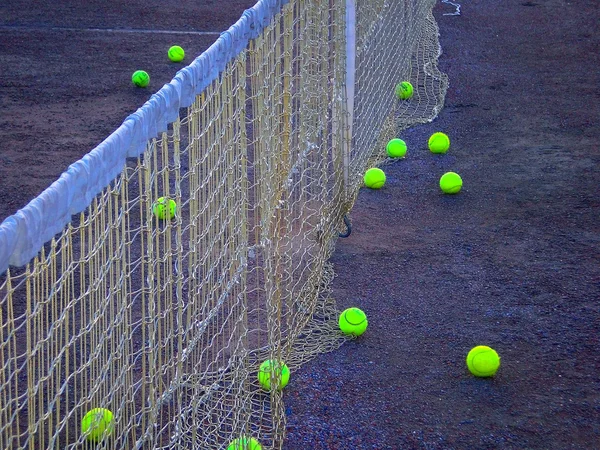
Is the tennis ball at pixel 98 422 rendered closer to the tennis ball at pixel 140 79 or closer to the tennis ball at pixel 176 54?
the tennis ball at pixel 140 79

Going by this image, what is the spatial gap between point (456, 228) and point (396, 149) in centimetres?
153

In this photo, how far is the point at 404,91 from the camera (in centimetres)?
918

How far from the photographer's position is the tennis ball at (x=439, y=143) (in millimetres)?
7902

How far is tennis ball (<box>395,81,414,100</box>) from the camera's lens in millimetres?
9133

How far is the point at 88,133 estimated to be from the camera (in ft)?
26.4

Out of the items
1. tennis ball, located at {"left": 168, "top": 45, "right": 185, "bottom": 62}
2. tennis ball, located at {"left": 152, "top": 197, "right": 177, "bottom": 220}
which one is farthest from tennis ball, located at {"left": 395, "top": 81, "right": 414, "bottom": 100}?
tennis ball, located at {"left": 152, "top": 197, "right": 177, "bottom": 220}

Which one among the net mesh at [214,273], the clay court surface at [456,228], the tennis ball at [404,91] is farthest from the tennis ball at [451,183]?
the tennis ball at [404,91]

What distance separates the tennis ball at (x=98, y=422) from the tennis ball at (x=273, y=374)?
0.97m

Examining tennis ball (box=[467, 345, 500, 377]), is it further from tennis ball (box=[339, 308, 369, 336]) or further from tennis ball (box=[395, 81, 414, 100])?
tennis ball (box=[395, 81, 414, 100])

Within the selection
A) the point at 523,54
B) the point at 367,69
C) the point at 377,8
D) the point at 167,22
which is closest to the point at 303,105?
the point at 367,69

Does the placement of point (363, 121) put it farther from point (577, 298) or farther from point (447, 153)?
point (577, 298)

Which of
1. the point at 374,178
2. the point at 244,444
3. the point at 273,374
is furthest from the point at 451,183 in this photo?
the point at 244,444

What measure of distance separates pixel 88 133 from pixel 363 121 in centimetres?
271

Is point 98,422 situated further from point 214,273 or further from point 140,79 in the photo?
point 140,79
